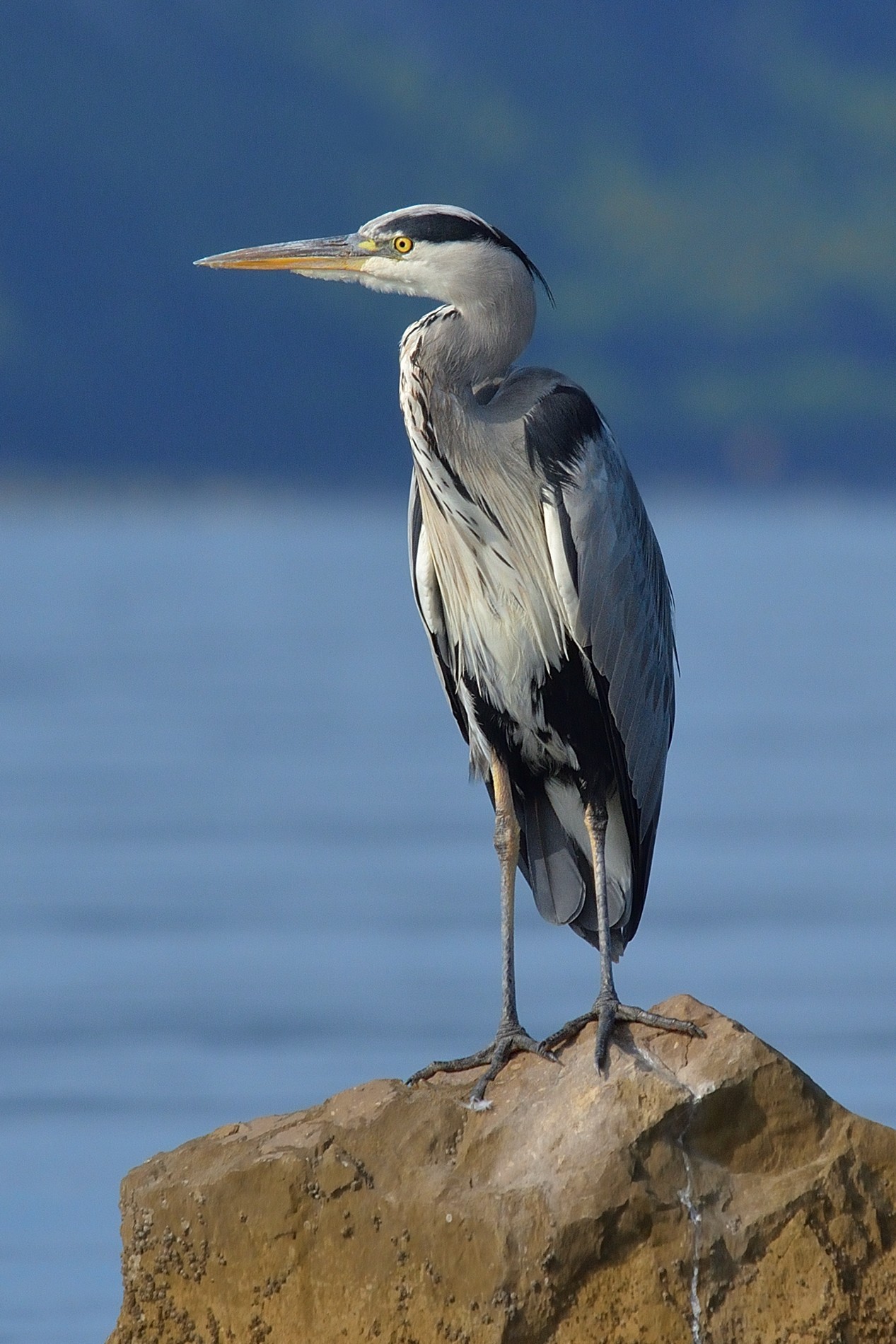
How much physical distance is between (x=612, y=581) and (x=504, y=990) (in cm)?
116

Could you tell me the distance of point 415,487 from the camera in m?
7.03

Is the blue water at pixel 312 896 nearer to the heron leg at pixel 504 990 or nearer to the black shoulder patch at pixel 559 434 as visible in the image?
the heron leg at pixel 504 990

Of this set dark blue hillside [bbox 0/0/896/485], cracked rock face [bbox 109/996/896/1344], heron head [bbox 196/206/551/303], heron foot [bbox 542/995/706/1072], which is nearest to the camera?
cracked rock face [bbox 109/996/896/1344]

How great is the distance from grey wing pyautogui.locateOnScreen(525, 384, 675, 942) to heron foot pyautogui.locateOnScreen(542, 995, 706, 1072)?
838 millimetres

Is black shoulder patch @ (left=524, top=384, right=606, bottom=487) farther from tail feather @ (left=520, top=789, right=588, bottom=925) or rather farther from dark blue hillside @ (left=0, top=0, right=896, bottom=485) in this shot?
dark blue hillside @ (left=0, top=0, right=896, bottom=485)

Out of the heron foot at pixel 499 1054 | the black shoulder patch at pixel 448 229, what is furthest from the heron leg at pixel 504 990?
the black shoulder patch at pixel 448 229

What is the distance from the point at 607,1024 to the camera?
240 inches

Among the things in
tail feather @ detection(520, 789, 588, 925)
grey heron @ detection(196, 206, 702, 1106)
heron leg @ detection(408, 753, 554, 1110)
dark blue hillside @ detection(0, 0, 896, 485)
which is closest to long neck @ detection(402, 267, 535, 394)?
grey heron @ detection(196, 206, 702, 1106)

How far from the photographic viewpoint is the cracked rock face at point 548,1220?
18.0ft

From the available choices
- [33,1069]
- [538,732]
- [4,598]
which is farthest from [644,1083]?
[4,598]

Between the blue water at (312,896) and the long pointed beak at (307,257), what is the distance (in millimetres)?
2980

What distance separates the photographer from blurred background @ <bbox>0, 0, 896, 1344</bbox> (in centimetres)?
999

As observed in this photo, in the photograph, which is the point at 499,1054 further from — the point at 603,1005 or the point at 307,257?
the point at 307,257

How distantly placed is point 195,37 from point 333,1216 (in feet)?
421
